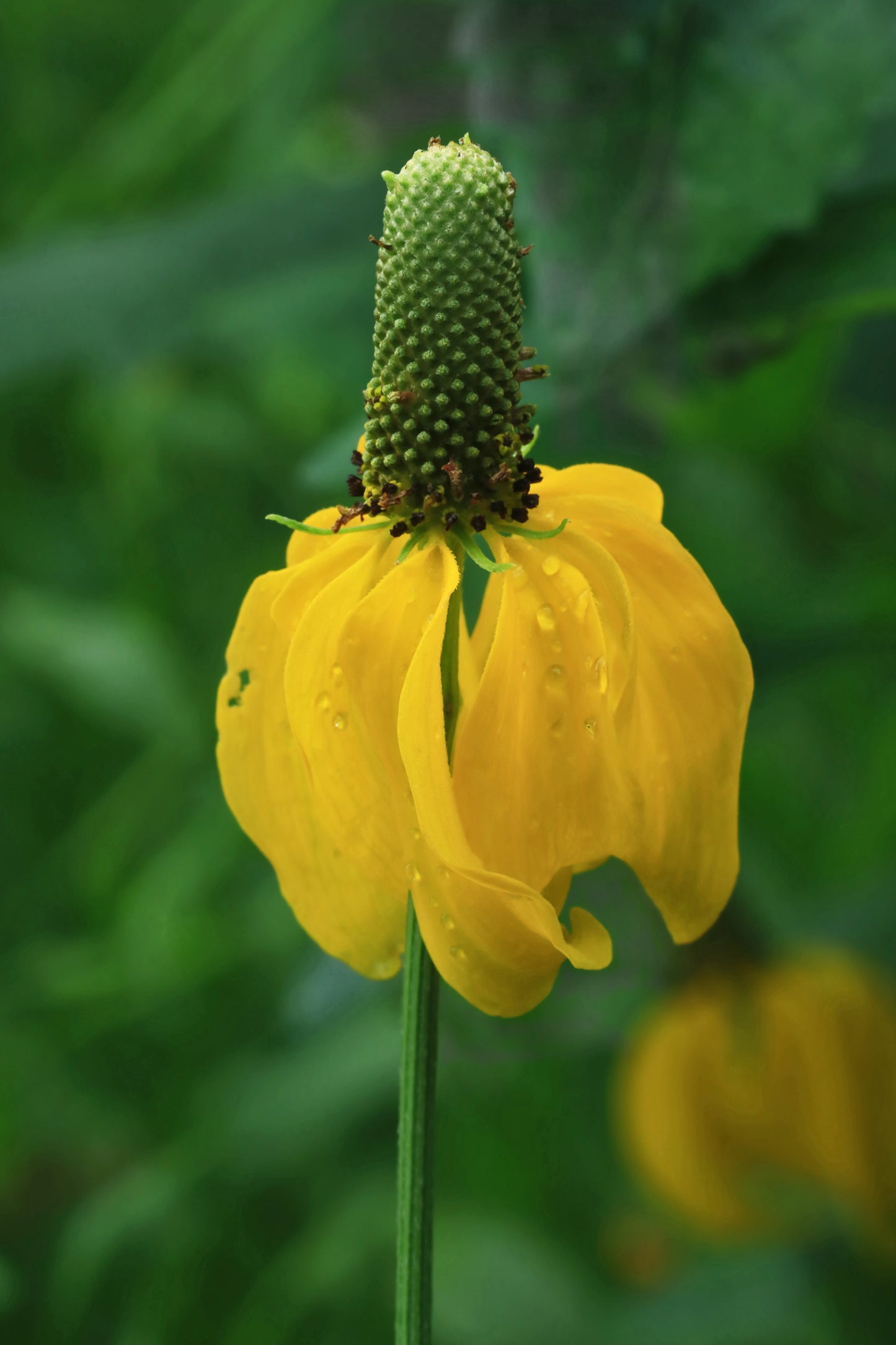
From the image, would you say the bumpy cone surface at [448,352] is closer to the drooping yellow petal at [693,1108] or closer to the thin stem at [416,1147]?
the thin stem at [416,1147]

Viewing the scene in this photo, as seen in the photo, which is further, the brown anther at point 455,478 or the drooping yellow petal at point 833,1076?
the drooping yellow petal at point 833,1076

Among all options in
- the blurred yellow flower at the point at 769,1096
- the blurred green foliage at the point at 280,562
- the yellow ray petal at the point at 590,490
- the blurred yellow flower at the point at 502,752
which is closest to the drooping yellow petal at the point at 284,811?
the blurred yellow flower at the point at 502,752

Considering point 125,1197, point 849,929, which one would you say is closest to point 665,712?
point 849,929

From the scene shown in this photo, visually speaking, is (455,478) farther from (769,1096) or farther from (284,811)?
(769,1096)

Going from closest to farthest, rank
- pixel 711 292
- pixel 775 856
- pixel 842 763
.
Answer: pixel 711 292, pixel 775 856, pixel 842 763

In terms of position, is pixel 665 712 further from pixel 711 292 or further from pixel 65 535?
pixel 65 535

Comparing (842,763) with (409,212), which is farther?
(842,763)

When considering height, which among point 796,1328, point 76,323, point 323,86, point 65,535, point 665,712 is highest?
point 323,86
